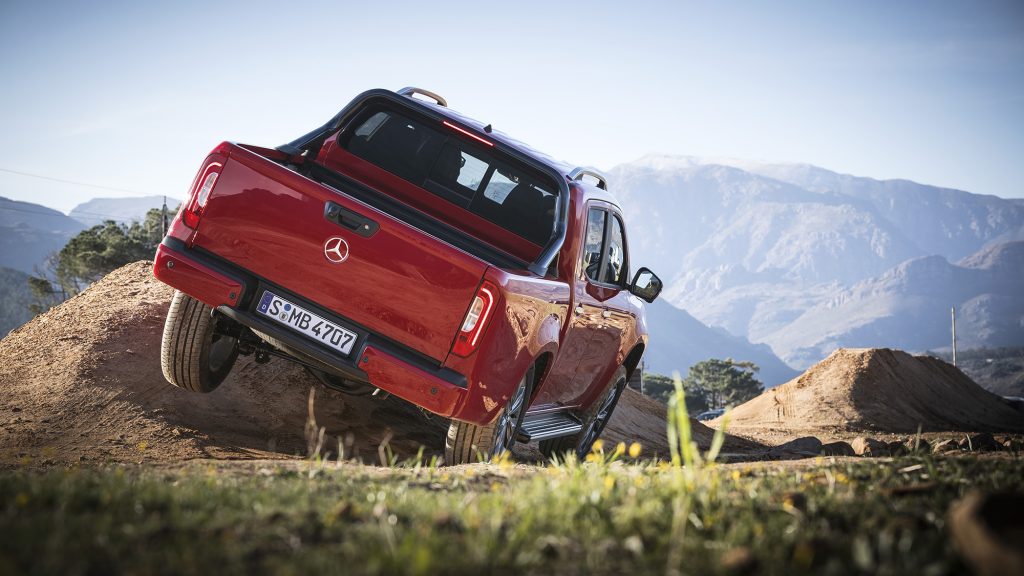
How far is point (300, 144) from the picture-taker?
19.8 ft

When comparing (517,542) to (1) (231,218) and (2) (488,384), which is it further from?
(1) (231,218)

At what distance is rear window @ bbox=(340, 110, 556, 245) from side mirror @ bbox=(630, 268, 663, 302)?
134cm

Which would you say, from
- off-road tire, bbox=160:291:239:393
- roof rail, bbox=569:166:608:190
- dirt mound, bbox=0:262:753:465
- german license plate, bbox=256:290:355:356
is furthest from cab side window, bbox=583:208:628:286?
off-road tire, bbox=160:291:239:393

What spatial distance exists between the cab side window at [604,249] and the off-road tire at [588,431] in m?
0.94

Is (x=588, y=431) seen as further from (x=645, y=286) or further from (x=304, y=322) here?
(x=304, y=322)

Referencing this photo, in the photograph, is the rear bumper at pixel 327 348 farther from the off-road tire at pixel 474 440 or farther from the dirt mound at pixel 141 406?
the dirt mound at pixel 141 406

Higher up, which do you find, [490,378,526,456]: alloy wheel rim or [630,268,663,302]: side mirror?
[630,268,663,302]: side mirror

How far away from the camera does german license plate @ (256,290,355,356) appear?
445 cm

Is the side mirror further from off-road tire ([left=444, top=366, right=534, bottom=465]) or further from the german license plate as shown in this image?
the german license plate

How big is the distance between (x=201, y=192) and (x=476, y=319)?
161 cm

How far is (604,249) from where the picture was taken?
21.5 ft

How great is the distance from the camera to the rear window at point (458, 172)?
6.03 metres

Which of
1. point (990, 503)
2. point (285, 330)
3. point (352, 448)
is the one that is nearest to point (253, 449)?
point (352, 448)

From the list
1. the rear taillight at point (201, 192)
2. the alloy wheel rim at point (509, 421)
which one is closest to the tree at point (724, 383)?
the alloy wheel rim at point (509, 421)
